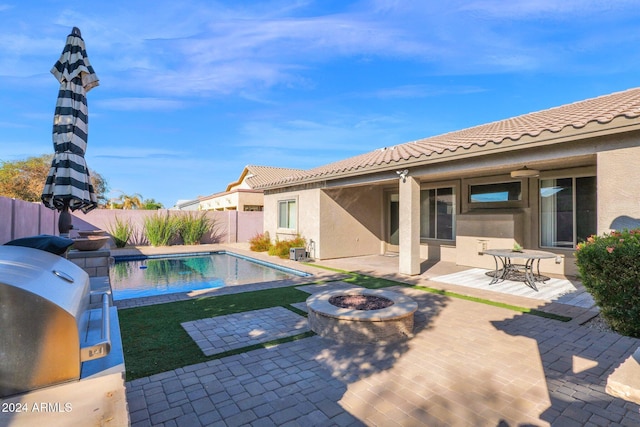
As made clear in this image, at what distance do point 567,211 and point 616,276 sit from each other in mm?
6524

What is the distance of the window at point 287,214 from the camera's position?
17255 mm

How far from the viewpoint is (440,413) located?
350 centimetres

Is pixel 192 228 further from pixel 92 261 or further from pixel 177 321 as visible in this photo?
pixel 177 321

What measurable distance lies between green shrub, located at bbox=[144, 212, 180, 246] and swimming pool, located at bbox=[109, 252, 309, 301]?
13.5 ft

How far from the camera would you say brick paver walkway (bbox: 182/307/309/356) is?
5.41 meters

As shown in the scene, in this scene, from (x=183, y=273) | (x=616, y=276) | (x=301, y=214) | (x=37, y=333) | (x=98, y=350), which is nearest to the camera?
(x=37, y=333)

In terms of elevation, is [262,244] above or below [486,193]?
below

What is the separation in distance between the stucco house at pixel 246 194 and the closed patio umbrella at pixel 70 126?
70.9 ft

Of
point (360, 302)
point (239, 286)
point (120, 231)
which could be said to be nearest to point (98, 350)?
point (360, 302)

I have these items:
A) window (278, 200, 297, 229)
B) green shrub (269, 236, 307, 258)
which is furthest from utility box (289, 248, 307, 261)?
window (278, 200, 297, 229)

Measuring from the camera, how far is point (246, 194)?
110ft

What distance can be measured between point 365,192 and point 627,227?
1110 centimetres

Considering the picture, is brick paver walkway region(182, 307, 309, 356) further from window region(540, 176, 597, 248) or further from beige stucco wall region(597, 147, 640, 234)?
window region(540, 176, 597, 248)

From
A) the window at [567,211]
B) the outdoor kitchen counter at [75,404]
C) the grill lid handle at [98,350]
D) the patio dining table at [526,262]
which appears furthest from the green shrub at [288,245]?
the outdoor kitchen counter at [75,404]
